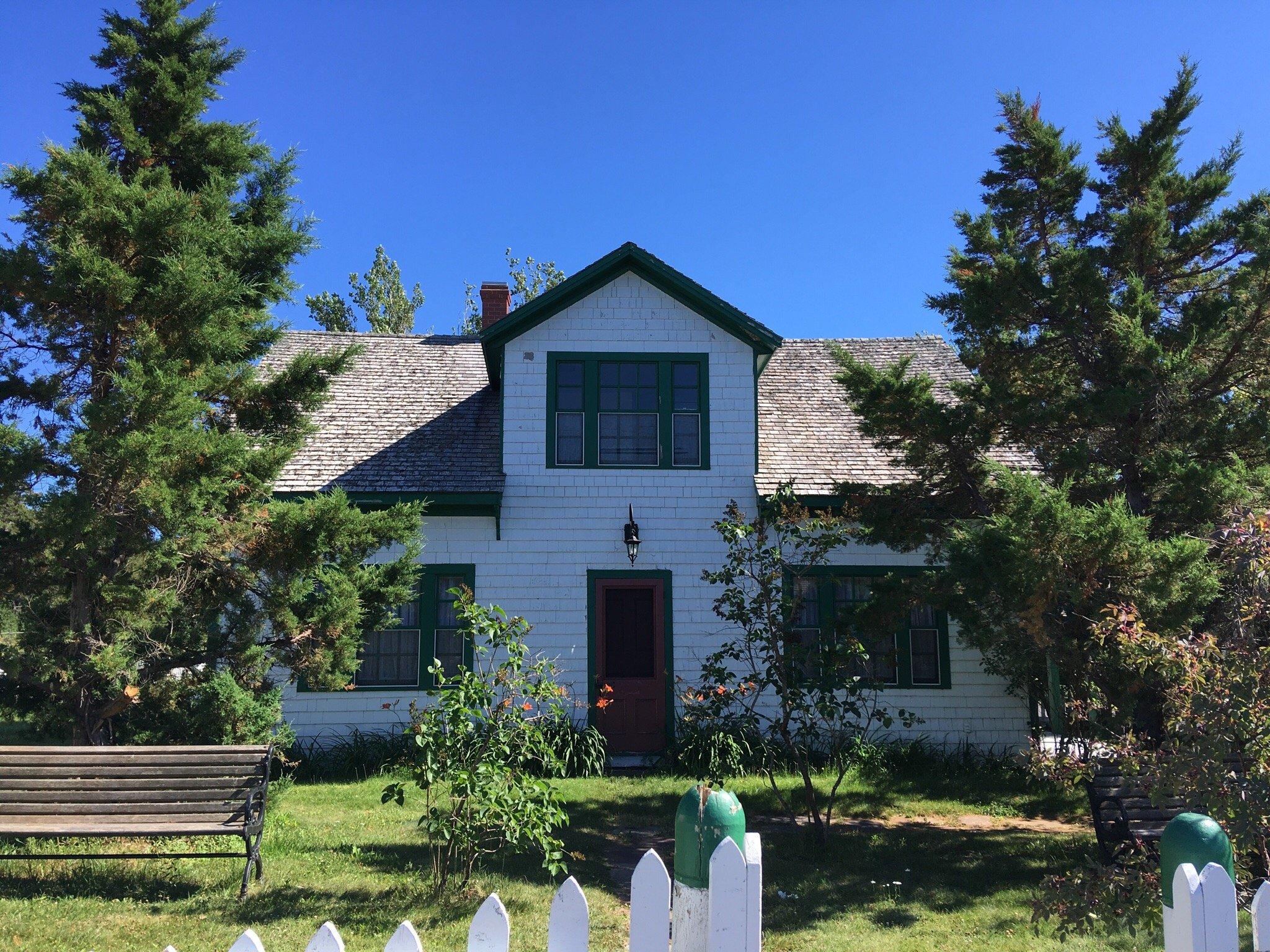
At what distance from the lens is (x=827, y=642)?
374 inches

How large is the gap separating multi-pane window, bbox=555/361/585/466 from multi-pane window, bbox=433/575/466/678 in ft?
7.72

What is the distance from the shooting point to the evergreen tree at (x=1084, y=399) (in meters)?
8.29

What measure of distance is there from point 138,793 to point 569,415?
8014 millimetres

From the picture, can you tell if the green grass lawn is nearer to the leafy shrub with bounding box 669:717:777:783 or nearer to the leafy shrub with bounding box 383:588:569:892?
the leafy shrub with bounding box 383:588:569:892

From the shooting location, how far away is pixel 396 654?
13.7m

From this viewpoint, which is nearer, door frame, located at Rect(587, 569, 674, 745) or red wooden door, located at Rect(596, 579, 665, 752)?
door frame, located at Rect(587, 569, 674, 745)

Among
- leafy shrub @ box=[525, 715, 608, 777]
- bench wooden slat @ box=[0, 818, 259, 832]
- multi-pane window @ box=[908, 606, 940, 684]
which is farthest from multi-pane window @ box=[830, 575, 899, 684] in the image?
bench wooden slat @ box=[0, 818, 259, 832]

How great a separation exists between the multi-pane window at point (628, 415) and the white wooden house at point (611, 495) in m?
0.03

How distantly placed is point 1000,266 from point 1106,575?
11.4 ft

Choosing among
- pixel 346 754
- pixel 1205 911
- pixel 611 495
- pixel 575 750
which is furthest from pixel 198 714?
pixel 1205 911

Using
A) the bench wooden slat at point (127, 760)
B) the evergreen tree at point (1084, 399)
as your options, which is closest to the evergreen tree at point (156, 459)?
the bench wooden slat at point (127, 760)

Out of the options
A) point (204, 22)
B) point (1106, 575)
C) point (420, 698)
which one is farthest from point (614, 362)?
point (1106, 575)

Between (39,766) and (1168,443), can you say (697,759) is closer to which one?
(1168,443)

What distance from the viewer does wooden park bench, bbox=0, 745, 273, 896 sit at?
23.4 ft
